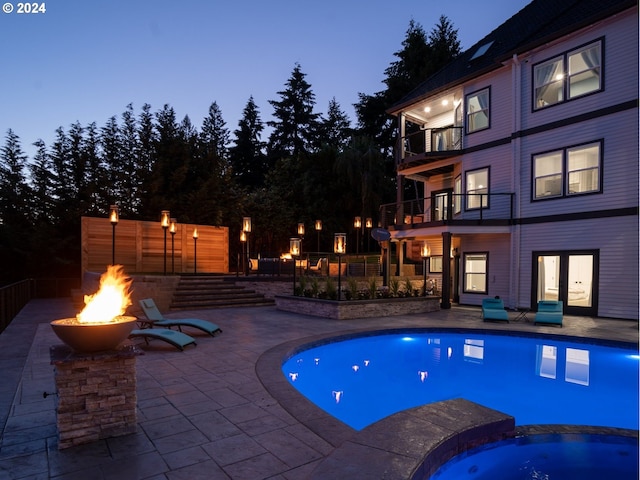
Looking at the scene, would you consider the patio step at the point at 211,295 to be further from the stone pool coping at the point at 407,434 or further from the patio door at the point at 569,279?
the patio door at the point at 569,279

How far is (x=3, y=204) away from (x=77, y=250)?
378 cm

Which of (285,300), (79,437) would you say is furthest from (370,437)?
(285,300)

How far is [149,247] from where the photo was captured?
58.3 feet

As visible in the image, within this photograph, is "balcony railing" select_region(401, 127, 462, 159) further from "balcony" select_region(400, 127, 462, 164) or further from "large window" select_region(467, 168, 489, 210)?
"large window" select_region(467, 168, 489, 210)

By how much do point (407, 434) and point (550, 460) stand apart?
165 centimetres

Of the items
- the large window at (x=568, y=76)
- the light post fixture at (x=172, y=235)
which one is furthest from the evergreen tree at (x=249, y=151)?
the large window at (x=568, y=76)

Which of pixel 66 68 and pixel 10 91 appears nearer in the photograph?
pixel 66 68

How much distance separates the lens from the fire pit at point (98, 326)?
357 centimetres

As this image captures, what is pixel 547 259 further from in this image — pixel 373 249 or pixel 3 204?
pixel 3 204

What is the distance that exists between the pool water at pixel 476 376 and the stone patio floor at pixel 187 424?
1.14 m

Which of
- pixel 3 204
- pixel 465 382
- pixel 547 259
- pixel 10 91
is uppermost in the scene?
pixel 10 91

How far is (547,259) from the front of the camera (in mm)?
13977

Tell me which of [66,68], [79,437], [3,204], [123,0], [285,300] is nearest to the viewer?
[79,437]

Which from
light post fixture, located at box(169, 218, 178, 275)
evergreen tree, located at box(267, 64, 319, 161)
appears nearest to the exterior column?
light post fixture, located at box(169, 218, 178, 275)
